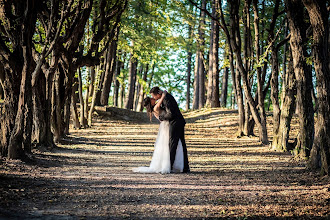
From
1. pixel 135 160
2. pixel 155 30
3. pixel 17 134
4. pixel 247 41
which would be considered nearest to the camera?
pixel 17 134

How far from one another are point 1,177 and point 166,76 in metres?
43.0

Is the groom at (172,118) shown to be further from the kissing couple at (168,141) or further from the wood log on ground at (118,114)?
the wood log on ground at (118,114)

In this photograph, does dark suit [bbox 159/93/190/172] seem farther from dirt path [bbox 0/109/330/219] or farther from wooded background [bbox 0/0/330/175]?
wooded background [bbox 0/0/330/175]

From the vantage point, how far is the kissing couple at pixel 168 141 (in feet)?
34.8

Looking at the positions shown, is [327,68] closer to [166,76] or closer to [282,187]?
[282,187]

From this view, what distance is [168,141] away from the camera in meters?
10.8

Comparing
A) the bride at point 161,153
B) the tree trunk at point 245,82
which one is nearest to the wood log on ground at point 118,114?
the tree trunk at point 245,82

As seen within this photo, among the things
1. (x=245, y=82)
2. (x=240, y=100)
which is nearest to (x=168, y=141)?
(x=245, y=82)

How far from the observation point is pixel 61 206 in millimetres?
6316

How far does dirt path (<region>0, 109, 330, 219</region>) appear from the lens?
19.9 ft

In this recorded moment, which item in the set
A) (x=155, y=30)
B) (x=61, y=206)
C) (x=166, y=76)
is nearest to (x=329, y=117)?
(x=61, y=206)

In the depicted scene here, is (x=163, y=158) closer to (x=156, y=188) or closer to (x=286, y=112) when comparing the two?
(x=156, y=188)

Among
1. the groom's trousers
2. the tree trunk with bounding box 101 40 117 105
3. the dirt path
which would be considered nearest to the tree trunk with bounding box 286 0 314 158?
the dirt path

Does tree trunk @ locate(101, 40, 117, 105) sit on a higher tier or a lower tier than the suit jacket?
higher
